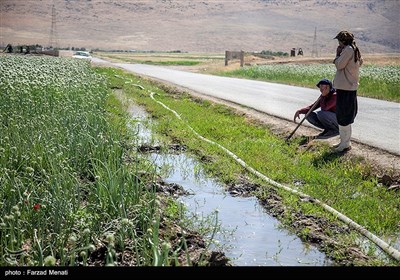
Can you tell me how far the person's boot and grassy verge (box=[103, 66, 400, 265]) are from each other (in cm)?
20

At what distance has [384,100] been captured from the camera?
64.3ft

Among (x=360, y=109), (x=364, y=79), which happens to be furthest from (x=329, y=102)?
(x=364, y=79)

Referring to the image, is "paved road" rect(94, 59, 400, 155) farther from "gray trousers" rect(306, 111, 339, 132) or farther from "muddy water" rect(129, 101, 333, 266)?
"muddy water" rect(129, 101, 333, 266)

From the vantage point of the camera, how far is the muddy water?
536cm

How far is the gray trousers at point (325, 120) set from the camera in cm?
1108

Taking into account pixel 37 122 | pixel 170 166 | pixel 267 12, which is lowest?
pixel 170 166

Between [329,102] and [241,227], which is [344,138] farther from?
[241,227]

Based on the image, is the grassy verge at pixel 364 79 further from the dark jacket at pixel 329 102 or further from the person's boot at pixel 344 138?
the person's boot at pixel 344 138

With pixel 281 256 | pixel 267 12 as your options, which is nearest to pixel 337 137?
pixel 281 256

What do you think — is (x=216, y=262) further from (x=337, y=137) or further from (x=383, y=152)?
(x=337, y=137)

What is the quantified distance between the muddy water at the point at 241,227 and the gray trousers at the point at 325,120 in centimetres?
299

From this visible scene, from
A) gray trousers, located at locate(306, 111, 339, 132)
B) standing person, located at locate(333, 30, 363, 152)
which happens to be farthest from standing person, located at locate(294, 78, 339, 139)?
standing person, located at locate(333, 30, 363, 152)

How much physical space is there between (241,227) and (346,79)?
4126 millimetres

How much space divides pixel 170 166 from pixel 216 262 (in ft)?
16.2
